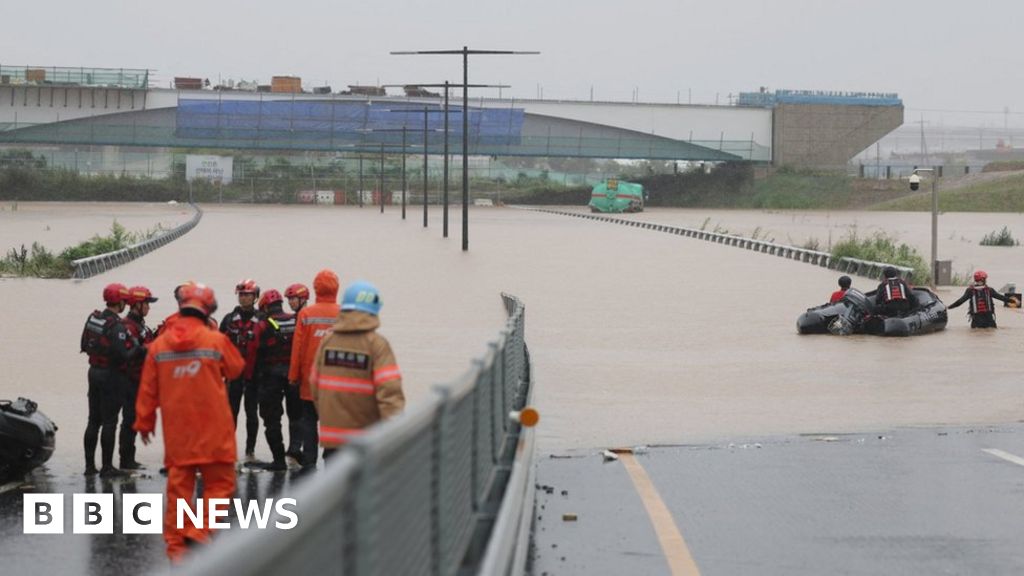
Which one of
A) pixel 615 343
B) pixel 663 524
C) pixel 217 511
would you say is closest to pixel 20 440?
pixel 217 511

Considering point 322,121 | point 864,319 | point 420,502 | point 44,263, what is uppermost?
point 322,121

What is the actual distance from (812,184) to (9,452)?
124 meters

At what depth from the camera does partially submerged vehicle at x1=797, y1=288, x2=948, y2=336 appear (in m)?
28.2

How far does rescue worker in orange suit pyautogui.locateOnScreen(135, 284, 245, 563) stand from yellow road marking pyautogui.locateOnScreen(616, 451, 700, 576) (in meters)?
2.75

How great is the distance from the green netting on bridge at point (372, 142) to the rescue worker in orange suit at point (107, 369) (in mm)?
108709

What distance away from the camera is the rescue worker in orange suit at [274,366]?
47.0 ft

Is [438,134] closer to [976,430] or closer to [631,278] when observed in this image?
[631,278]

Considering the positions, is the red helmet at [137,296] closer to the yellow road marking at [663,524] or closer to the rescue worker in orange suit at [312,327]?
the rescue worker in orange suit at [312,327]

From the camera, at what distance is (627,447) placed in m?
16.1

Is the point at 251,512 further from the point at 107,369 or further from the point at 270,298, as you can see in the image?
the point at 270,298

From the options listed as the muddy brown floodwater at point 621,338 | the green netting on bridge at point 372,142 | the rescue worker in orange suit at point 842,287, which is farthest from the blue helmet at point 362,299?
the green netting on bridge at point 372,142

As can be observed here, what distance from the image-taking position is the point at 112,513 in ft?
41.0

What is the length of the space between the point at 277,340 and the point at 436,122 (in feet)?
376

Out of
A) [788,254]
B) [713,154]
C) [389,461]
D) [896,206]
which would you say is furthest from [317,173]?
[389,461]
